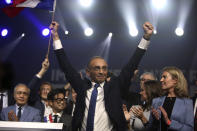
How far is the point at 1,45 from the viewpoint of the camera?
7215 millimetres

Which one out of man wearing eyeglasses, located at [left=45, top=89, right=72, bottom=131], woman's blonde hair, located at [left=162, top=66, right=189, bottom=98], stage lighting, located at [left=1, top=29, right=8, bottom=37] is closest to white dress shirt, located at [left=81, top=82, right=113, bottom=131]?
woman's blonde hair, located at [left=162, top=66, right=189, bottom=98]

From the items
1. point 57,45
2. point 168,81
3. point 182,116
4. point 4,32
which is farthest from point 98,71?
point 4,32

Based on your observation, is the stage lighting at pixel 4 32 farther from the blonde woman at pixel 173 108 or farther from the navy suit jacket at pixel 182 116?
the navy suit jacket at pixel 182 116

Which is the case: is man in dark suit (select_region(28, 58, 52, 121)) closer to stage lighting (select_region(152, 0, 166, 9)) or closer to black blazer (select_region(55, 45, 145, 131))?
black blazer (select_region(55, 45, 145, 131))

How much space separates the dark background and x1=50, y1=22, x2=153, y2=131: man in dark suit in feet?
14.0

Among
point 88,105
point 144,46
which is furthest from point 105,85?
point 144,46

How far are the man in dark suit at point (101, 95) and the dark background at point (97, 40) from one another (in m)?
4.26

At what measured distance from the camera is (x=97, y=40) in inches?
286

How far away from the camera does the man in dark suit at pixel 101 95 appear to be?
246 cm

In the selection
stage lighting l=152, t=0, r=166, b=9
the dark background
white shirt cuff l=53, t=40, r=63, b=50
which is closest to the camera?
white shirt cuff l=53, t=40, r=63, b=50

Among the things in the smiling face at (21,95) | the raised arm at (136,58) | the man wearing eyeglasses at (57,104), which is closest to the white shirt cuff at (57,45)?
the raised arm at (136,58)

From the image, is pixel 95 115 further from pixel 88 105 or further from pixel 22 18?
pixel 22 18

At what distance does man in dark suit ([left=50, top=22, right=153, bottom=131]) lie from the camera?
2.46 m

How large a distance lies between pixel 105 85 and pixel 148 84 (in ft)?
2.41
